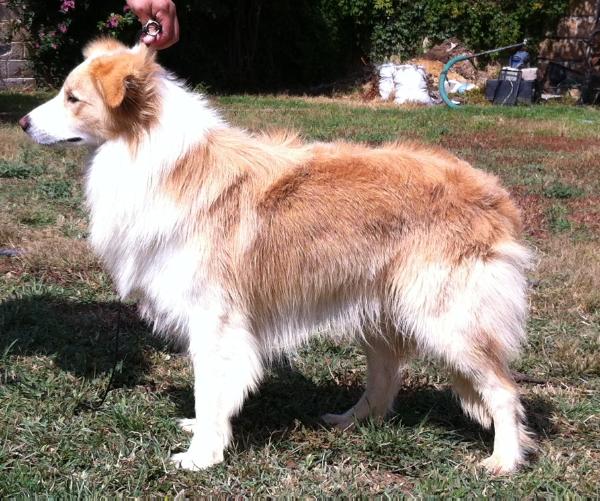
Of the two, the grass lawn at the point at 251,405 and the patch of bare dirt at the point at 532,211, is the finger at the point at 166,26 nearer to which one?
the grass lawn at the point at 251,405

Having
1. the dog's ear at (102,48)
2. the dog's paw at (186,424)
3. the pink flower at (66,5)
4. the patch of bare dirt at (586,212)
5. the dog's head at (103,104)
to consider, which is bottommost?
the dog's paw at (186,424)

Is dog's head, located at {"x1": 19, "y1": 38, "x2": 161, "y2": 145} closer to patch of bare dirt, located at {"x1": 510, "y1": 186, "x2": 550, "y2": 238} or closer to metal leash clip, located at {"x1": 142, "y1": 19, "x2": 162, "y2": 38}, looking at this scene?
metal leash clip, located at {"x1": 142, "y1": 19, "x2": 162, "y2": 38}

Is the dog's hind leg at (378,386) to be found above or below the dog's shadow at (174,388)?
above

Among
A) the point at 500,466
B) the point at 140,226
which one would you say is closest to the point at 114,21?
the point at 140,226

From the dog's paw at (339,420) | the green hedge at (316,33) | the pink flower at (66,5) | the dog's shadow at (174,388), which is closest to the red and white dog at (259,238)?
the dog's shadow at (174,388)

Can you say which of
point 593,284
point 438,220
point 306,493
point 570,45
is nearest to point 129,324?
point 306,493

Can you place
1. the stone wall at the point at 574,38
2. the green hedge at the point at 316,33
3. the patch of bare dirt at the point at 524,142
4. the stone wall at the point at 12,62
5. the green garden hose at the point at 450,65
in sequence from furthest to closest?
1. the stone wall at the point at 574,38
2. the green hedge at the point at 316,33
3. the green garden hose at the point at 450,65
4. the stone wall at the point at 12,62
5. the patch of bare dirt at the point at 524,142

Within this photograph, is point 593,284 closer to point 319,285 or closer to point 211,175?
point 319,285

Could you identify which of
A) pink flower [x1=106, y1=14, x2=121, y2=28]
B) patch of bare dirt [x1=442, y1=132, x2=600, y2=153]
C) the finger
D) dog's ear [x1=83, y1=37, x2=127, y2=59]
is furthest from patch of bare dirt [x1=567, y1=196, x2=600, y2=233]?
pink flower [x1=106, y1=14, x2=121, y2=28]

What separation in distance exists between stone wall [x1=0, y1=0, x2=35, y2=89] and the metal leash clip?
49.9ft

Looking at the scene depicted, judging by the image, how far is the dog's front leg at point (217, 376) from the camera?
3.12 meters

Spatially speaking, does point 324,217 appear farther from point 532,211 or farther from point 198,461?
point 532,211

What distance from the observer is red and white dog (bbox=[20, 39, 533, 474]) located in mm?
3109

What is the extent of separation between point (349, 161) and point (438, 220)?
1.58 feet
